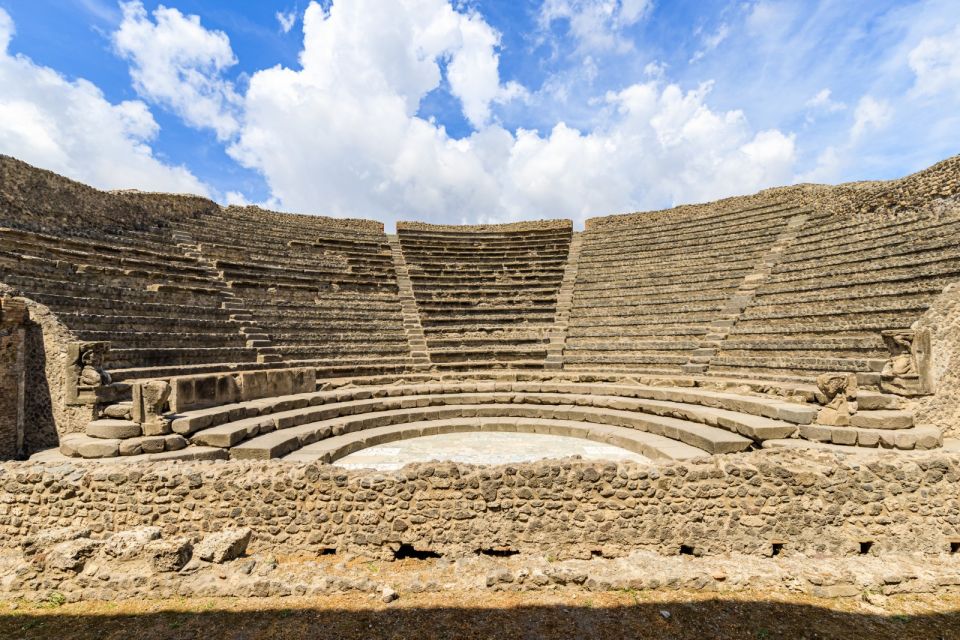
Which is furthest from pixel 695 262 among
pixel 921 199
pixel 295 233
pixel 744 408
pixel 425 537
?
pixel 295 233

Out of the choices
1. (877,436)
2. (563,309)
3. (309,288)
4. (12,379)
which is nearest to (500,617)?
(877,436)

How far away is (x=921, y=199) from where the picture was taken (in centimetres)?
1136

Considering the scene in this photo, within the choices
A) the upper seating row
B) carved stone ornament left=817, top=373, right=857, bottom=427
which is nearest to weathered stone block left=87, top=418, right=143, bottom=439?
the upper seating row

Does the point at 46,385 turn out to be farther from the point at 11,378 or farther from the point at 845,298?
the point at 845,298

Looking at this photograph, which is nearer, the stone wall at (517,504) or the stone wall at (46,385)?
the stone wall at (517,504)

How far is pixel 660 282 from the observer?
14.4 metres

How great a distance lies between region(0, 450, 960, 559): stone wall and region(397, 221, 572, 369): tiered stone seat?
24.5ft

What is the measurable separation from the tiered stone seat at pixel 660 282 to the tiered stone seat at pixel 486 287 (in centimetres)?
123

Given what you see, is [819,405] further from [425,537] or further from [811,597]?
[425,537]

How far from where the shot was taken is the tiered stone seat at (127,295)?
8.43 m

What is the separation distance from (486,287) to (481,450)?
31.5 feet

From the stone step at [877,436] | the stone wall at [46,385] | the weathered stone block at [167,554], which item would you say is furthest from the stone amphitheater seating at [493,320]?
the weathered stone block at [167,554]

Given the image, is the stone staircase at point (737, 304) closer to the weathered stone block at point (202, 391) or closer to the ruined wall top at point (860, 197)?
the ruined wall top at point (860, 197)

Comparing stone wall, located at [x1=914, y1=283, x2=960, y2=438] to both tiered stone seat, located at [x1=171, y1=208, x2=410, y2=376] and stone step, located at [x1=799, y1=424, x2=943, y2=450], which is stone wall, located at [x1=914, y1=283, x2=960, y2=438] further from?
tiered stone seat, located at [x1=171, y1=208, x2=410, y2=376]
